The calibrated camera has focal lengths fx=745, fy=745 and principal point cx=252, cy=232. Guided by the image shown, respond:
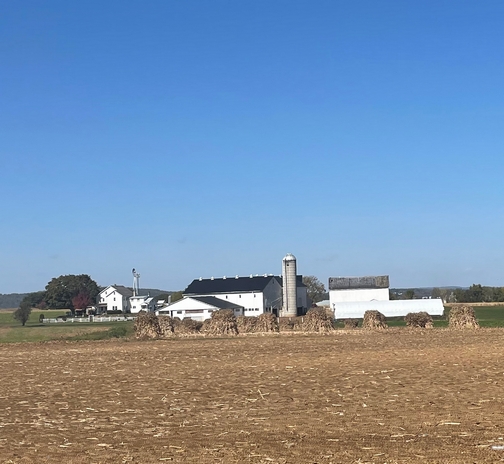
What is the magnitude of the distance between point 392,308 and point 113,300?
9759cm

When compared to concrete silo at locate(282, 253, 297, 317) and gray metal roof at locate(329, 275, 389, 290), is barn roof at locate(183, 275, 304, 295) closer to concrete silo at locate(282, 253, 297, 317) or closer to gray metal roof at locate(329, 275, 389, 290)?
concrete silo at locate(282, 253, 297, 317)

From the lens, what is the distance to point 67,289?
181 metres

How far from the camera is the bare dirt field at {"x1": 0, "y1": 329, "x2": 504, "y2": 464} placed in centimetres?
1296

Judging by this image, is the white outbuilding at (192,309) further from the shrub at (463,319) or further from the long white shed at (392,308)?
the shrub at (463,319)

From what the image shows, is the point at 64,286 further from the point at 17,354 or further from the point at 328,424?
the point at 328,424

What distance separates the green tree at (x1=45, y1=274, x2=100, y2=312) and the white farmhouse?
27.6 ft

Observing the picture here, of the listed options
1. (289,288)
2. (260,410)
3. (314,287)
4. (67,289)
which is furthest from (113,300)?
(260,410)

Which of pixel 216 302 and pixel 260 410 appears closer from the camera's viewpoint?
pixel 260 410

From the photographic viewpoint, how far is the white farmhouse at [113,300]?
16912cm

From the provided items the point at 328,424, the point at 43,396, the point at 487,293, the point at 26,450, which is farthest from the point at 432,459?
the point at 487,293

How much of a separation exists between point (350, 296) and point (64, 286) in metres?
91.6

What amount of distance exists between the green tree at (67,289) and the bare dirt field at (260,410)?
153m

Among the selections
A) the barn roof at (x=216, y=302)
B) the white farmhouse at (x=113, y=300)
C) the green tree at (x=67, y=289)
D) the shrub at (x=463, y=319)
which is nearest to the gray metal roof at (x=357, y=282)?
the barn roof at (x=216, y=302)

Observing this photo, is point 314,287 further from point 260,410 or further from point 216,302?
point 260,410
